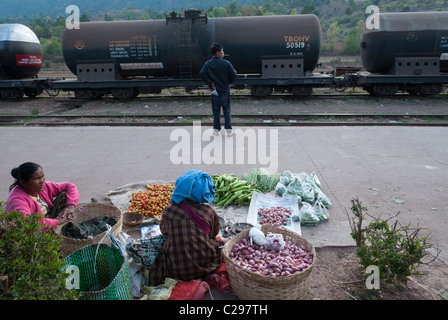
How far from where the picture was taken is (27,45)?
15.3 meters

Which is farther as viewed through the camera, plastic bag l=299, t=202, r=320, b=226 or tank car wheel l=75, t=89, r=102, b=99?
tank car wheel l=75, t=89, r=102, b=99

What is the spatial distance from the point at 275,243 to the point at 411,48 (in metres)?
12.7

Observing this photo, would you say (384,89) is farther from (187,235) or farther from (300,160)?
(187,235)

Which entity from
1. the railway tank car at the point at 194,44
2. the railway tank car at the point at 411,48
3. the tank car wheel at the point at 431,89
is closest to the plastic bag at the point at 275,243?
the railway tank car at the point at 194,44

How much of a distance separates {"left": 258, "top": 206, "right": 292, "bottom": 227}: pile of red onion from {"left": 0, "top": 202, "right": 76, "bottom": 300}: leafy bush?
2.39 meters

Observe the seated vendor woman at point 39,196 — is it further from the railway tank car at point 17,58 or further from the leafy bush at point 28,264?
the railway tank car at point 17,58

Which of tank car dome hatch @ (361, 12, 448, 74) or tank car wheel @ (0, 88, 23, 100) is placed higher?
tank car dome hatch @ (361, 12, 448, 74)

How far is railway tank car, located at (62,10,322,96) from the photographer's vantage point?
12.7m

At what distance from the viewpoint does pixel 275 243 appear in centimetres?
312

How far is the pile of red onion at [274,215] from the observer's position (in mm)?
4047

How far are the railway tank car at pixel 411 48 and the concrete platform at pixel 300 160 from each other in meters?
5.91

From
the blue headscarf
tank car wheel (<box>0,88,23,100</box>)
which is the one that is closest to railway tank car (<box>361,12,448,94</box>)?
the blue headscarf

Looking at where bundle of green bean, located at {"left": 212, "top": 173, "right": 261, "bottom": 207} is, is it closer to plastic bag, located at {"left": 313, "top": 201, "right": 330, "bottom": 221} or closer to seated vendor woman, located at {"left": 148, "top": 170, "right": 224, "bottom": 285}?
plastic bag, located at {"left": 313, "top": 201, "right": 330, "bottom": 221}
